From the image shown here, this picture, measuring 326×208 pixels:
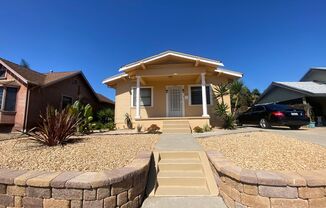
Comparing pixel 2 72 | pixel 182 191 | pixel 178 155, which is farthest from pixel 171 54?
pixel 2 72

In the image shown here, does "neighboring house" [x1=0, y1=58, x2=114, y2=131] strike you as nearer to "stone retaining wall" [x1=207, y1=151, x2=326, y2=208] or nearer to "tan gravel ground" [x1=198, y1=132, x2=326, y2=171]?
"tan gravel ground" [x1=198, y1=132, x2=326, y2=171]

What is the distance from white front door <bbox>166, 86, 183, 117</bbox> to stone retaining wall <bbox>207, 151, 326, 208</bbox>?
10.6 m

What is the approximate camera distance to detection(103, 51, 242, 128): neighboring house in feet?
41.0

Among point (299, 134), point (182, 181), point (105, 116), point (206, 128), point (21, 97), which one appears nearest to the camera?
point (182, 181)

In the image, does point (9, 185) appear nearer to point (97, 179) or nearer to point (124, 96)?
point (97, 179)

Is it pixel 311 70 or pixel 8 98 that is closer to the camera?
pixel 8 98

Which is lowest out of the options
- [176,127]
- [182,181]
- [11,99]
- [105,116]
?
[182,181]

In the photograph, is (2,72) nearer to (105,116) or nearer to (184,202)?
(105,116)

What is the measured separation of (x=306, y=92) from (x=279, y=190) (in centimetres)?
1643

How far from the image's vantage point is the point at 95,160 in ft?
15.3

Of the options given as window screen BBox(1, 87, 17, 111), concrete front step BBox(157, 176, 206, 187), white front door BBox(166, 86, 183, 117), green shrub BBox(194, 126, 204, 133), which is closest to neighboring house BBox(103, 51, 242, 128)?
white front door BBox(166, 86, 183, 117)

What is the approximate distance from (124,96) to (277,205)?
503 inches

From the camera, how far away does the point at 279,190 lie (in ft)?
10.3

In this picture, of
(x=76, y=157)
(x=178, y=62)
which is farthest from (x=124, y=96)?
(x=76, y=157)
